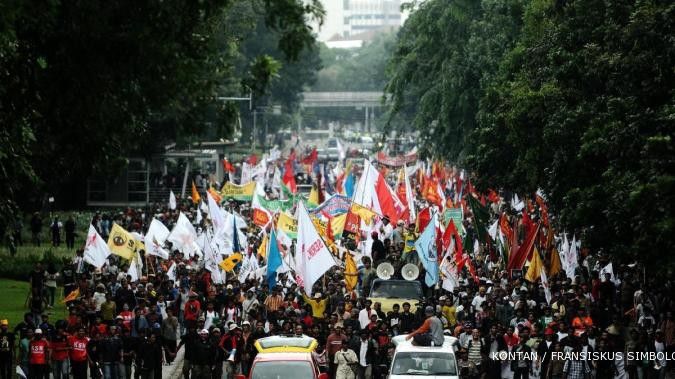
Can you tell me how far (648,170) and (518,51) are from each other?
17681 mm

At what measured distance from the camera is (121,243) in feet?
105

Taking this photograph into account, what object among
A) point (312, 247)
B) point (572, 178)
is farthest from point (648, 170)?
point (312, 247)

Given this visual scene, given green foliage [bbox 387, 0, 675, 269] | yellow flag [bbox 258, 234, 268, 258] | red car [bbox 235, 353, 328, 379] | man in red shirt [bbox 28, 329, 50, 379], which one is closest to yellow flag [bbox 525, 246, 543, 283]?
green foliage [bbox 387, 0, 675, 269]

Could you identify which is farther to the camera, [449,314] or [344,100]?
[344,100]

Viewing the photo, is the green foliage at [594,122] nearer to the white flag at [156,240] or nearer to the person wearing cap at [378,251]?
the person wearing cap at [378,251]

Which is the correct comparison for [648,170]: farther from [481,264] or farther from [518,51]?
[518,51]

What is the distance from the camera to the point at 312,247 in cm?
2867

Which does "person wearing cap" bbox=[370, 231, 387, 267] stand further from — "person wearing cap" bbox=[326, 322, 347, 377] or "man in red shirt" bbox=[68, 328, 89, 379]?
"man in red shirt" bbox=[68, 328, 89, 379]

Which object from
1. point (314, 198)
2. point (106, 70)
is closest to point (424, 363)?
point (106, 70)

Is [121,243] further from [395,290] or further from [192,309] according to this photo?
[395,290]

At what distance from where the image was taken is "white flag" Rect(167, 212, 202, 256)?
3425 cm

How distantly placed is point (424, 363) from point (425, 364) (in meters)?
0.02

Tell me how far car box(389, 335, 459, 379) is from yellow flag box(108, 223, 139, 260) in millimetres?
11429

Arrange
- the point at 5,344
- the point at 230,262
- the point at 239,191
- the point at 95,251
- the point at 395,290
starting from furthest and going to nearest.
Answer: the point at 239,191 < the point at 95,251 < the point at 230,262 < the point at 395,290 < the point at 5,344
